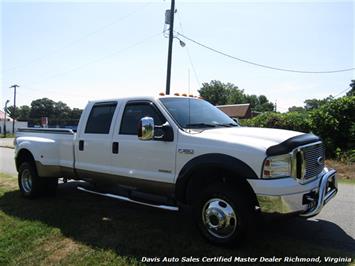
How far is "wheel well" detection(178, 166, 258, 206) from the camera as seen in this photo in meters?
4.60

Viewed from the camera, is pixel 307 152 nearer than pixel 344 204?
Yes

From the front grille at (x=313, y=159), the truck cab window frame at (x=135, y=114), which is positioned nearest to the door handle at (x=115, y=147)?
the truck cab window frame at (x=135, y=114)

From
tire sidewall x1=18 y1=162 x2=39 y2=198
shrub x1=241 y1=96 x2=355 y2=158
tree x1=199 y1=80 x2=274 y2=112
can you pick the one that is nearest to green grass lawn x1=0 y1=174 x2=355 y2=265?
tire sidewall x1=18 y1=162 x2=39 y2=198

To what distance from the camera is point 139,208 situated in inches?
263

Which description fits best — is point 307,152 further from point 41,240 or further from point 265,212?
point 41,240

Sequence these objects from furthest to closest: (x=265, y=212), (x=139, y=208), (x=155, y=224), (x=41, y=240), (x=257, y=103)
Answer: (x=257, y=103) → (x=139, y=208) → (x=155, y=224) → (x=41, y=240) → (x=265, y=212)

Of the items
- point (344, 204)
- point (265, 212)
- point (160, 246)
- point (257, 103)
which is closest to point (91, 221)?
point (160, 246)

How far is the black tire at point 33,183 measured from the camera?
750 cm

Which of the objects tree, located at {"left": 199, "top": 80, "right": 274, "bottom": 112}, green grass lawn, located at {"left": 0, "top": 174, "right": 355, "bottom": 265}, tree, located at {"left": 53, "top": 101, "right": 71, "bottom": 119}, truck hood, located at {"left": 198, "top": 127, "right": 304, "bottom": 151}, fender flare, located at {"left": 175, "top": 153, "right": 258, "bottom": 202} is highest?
tree, located at {"left": 199, "top": 80, "right": 274, "bottom": 112}

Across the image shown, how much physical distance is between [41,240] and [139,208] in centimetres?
189

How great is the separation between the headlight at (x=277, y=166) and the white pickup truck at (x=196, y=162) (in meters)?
0.01

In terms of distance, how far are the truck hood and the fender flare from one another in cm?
23

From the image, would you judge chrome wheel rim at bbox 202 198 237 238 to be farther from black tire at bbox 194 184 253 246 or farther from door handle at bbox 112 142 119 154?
door handle at bbox 112 142 119 154

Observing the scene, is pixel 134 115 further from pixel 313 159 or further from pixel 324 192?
pixel 324 192
